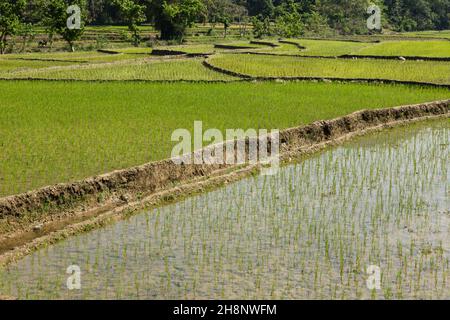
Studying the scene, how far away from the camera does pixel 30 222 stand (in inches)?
261

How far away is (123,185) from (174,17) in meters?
32.3

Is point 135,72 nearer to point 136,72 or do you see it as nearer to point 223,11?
point 136,72

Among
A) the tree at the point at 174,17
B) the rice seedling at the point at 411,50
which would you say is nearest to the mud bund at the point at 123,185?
the rice seedling at the point at 411,50

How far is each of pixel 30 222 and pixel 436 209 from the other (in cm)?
382

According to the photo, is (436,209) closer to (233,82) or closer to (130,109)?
(130,109)

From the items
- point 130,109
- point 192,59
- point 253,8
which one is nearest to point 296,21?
point 253,8

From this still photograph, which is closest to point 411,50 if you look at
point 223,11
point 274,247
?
point 274,247

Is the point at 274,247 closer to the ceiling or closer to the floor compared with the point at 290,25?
closer to the floor

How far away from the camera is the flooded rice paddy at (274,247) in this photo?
5297 mm

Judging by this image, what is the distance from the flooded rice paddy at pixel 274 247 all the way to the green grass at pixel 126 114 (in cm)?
141

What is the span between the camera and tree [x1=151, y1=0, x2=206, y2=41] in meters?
39.1

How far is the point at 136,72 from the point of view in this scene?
2022 cm

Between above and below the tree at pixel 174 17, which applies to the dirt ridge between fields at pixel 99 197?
below

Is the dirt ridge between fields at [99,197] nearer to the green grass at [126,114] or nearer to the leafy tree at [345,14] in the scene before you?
the green grass at [126,114]
